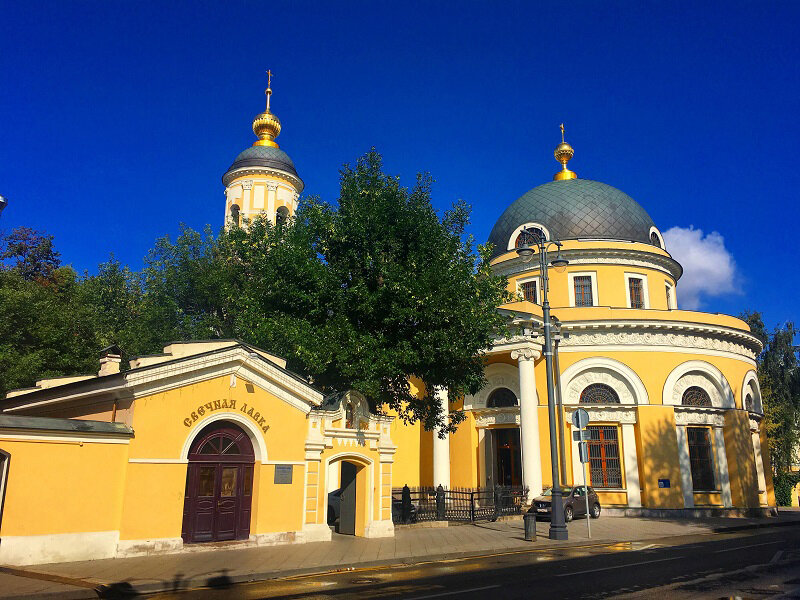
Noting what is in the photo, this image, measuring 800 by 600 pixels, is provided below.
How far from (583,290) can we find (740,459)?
11.0 meters

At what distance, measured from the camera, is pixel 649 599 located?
8883 mm

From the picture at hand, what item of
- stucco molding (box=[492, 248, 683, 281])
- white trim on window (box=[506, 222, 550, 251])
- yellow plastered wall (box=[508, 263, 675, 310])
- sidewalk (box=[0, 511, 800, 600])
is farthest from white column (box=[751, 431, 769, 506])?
white trim on window (box=[506, 222, 550, 251])

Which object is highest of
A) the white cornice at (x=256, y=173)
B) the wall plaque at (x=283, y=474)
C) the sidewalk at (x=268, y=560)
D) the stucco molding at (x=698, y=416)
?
the white cornice at (x=256, y=173)

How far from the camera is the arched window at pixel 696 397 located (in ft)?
96.7

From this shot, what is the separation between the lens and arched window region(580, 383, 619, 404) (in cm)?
2912

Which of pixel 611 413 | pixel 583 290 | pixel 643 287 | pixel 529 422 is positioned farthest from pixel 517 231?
pixel 529 422

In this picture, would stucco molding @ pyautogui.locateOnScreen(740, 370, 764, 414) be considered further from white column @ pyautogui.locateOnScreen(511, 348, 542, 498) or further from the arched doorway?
the arched doorway

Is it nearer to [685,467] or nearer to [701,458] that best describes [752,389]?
[701,458]

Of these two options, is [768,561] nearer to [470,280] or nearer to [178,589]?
[470,280]

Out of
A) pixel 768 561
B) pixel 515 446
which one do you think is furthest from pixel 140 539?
pixel 515 446

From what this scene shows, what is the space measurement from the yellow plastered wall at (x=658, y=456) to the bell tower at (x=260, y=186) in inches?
950

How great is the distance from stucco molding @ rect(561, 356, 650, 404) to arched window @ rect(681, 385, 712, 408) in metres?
2.59

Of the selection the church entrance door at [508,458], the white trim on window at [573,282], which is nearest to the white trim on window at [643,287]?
the white trim on window at [573,282]

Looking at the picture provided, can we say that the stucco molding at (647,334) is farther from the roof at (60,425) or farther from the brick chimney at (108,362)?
the roof at (60,425)
